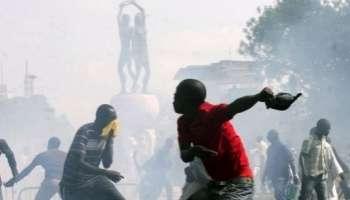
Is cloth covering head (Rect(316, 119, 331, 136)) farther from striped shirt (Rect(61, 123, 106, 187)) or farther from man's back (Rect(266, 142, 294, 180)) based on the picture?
striped shirt (Rect(61, 123, 106, 187))

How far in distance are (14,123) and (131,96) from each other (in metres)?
15.9

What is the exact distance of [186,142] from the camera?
4770 mm

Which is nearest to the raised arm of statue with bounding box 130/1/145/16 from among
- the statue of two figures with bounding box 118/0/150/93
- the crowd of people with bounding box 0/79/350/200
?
the statue of two figures with bounding box 118/0/150/93

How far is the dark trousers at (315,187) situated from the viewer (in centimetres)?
1054

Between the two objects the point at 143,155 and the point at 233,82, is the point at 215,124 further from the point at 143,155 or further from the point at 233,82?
the point at 233,82

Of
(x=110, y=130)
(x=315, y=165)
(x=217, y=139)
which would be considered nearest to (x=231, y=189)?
(x=217, y=139)

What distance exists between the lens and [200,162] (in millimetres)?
4910

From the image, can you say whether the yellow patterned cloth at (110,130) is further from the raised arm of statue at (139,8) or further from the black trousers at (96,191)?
the raised arm of statue at (139,8)

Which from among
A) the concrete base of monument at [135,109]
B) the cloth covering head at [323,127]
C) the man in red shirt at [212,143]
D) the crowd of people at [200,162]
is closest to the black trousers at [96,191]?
the crowd of people at [200,162]

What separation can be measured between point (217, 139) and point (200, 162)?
282 mm

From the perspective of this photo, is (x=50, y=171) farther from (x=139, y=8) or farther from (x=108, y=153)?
(x=139, y=8)

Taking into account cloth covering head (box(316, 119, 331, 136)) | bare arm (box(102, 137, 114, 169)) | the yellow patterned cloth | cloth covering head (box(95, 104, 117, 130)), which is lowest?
bare arm (box(102, 137, 114, 169))

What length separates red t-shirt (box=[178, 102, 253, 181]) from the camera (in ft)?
15.2

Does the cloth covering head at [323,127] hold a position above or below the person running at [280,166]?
above
